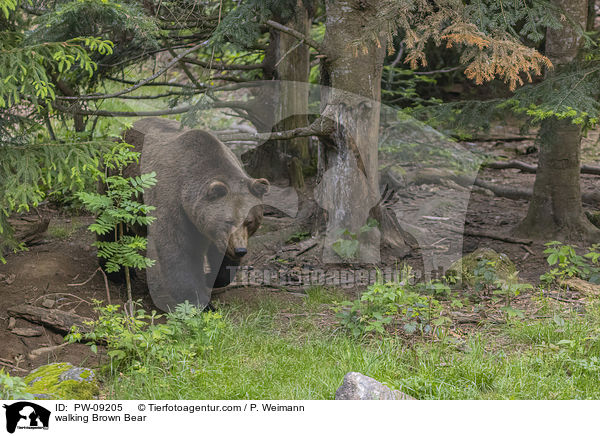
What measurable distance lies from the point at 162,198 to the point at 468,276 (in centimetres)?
345

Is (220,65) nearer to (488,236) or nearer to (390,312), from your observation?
(488,236)

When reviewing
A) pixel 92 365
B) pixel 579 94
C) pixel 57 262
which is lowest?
pixel 92 365

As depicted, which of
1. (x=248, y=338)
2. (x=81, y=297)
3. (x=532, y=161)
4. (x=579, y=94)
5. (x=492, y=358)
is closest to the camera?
(x=492, y=358)

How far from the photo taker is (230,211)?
19.4 ft

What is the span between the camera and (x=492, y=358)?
446 cm

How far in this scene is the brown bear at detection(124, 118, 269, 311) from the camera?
Answer: 5941mm

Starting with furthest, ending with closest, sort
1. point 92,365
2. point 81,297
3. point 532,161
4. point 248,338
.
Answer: point 532,161, point 81,297, point 248,338, point 92,365

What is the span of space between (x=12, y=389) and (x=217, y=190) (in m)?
2.81

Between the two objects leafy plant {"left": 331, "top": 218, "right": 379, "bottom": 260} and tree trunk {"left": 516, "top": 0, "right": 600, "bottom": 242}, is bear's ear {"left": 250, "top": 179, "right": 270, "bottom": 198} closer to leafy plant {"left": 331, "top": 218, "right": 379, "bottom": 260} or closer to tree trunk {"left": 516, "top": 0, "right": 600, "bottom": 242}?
leafy plant {"left": 331, "top": 218, "right": 379, "bottom": 260}

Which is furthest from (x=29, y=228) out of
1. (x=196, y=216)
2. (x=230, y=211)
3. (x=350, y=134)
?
(x=350, y=134)

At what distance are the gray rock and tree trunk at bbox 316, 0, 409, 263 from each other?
11.2 feet

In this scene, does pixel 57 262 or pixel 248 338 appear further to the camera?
pixel 57 262
